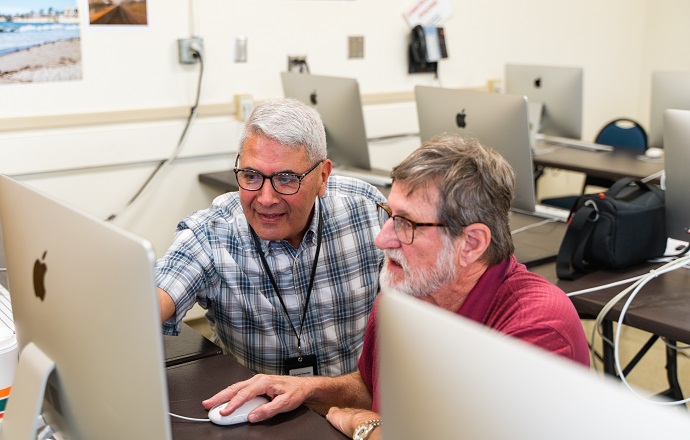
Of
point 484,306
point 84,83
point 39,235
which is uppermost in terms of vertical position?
point 84,83

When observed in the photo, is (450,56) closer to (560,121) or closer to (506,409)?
(560,121)

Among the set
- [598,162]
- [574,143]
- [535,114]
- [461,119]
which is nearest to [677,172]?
[461,119]

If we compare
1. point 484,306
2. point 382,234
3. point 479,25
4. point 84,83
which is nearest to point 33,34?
point 84,83

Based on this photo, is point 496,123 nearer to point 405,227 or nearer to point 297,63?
point 405,227

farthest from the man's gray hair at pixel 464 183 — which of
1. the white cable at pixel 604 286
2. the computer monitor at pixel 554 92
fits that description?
the computer monitor at pixel 554 92

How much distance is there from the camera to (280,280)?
1885 mm

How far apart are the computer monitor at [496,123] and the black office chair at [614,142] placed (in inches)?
59.9

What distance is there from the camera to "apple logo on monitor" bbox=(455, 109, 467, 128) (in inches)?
104

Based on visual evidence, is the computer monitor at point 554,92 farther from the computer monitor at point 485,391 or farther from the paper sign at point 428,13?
the computer monitor at point 485,391

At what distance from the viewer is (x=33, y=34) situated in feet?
9.80

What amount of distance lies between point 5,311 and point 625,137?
3.47 metres

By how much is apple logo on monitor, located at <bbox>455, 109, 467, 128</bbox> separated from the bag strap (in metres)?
0.59

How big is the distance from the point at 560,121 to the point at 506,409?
3791 millimetres

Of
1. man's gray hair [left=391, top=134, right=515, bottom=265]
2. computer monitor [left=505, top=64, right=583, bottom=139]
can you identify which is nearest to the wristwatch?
man's gray hair [left=391, top=134, right=515, bottom=265]
